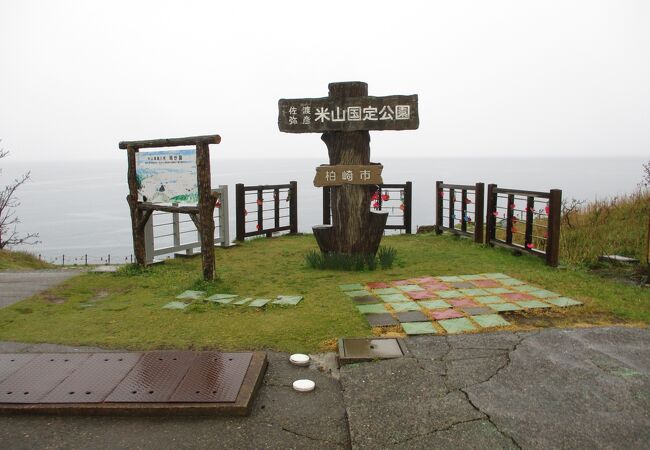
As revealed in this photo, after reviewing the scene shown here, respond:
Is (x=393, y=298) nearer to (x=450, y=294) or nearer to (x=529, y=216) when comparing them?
(x=450, y=294)

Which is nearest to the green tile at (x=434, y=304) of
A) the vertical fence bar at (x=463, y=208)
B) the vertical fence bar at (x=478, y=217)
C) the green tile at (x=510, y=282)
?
the green tile at (x=510, y=282)

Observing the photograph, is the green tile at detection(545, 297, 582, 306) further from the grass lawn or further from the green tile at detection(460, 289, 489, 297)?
the green tile at detection(460, 289, 489, 297)

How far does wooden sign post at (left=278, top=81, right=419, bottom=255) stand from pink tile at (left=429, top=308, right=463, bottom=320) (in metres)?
3.10

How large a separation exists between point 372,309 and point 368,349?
126 centimetres

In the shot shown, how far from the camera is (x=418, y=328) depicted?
180 inches

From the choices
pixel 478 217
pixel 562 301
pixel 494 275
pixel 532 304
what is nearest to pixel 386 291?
pixel 532 304

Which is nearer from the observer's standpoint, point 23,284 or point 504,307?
point 504,307

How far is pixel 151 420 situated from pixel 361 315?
Answer: 2.47 m

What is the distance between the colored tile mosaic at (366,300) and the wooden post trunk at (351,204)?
2319 millimetres

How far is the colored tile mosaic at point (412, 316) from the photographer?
4816mm

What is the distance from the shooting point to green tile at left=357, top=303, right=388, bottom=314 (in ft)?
16.9

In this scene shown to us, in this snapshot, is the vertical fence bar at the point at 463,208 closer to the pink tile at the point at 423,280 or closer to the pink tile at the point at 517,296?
the pink tile at the point at 423,280

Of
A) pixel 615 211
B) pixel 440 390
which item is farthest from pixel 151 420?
pixel 615 211

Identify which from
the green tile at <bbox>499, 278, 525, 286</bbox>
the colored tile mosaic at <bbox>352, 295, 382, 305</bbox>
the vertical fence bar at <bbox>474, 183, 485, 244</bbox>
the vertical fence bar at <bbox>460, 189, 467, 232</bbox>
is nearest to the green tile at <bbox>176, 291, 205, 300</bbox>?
the colored tile mosaic at <bbox>352, 295, 382, 305</bbox>
